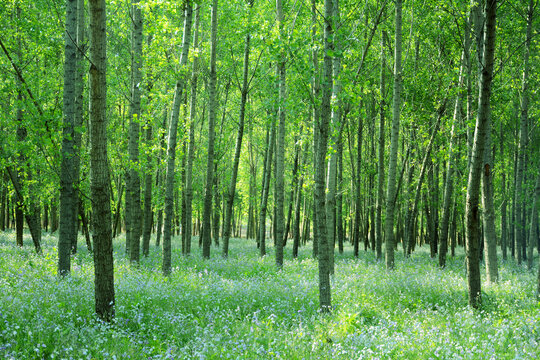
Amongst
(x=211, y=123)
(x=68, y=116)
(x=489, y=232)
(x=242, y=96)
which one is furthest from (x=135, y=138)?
(x=489, y=232)

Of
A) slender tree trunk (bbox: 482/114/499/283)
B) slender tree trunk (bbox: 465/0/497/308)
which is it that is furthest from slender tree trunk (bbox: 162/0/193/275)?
slender tree trunk (bbox: 482/114/499/283)

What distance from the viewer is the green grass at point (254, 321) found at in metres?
5.16

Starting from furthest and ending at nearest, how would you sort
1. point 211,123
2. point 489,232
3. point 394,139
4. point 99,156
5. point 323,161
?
point 211,123 < point 394,139 < point 489,232 < point 323,161 < point 99,156

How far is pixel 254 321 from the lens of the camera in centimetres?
623

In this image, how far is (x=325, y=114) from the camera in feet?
22.1

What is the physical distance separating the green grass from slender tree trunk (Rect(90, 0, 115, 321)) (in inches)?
30.9

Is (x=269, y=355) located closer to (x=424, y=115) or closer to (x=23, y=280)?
(x=23, y=280)

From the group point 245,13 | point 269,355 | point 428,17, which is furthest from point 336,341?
point 428,17

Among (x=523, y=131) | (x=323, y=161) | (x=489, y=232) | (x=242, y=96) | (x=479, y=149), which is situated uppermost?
(x=242, y=96)

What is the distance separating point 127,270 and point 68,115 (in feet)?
14.8

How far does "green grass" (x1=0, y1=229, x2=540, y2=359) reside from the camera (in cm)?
516

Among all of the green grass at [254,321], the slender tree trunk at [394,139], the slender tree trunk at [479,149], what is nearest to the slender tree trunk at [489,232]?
the green grass at [254,321]

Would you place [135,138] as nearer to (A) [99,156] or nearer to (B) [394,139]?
(A) [99,156]

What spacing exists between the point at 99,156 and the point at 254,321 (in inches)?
141
